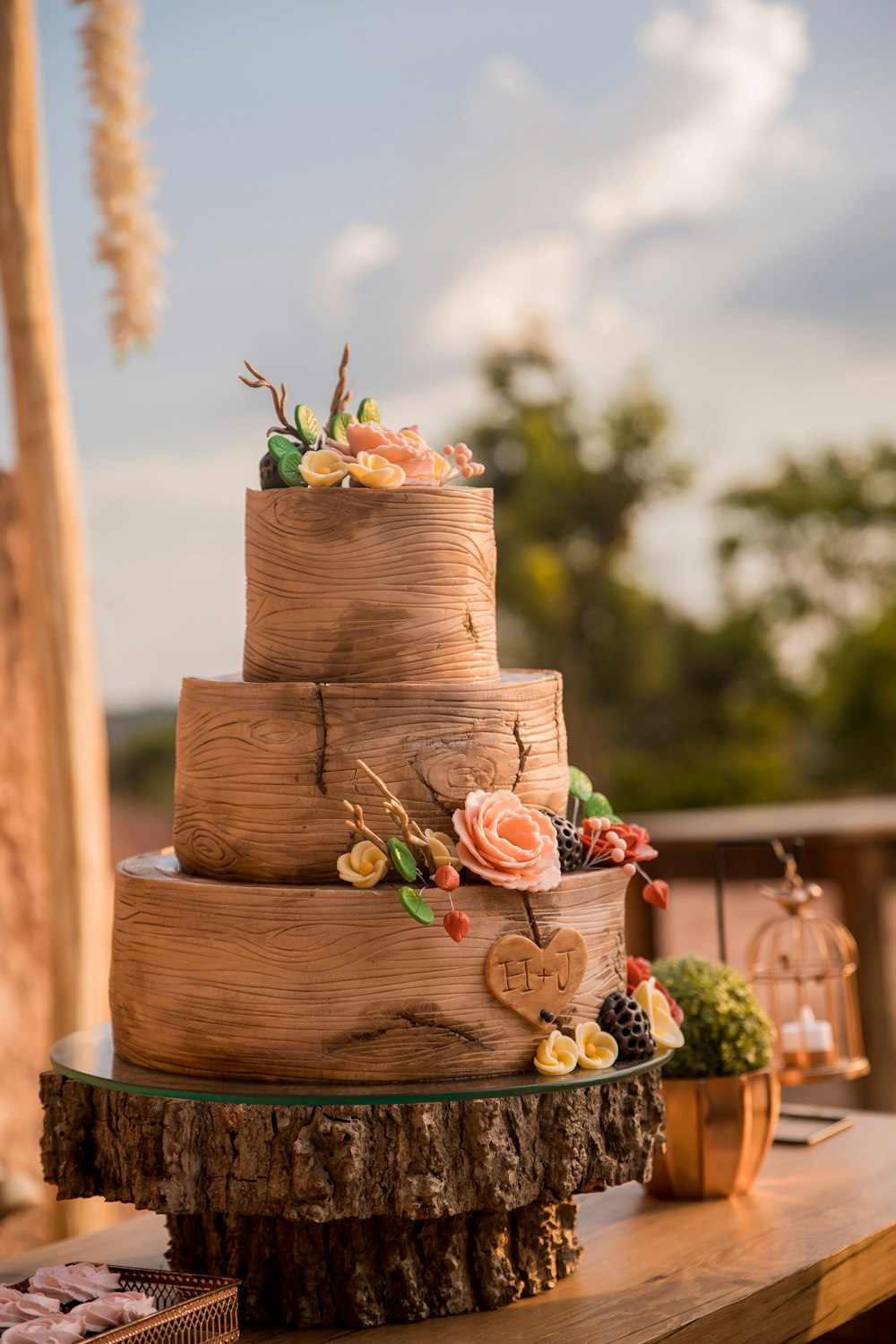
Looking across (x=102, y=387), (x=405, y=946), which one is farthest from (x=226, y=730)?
(x=102, y=387)

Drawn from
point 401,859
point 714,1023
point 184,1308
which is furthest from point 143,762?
→ point 184,1308

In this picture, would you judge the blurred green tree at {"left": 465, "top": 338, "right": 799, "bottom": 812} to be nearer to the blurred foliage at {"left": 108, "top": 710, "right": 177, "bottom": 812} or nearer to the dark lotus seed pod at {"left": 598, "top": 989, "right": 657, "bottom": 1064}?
the blurred foliage at {"left": 108, "top": 710, "right": 177, "bottom": 812}

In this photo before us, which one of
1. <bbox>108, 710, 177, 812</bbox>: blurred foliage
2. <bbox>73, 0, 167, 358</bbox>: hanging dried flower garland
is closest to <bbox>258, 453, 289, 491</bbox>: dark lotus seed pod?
<bbox>73, 0, 167, 358</bbox>: hanging dried flower garland

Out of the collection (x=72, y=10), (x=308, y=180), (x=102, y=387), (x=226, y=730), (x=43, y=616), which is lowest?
(x=226, y=730)

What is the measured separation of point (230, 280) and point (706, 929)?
9386 mm

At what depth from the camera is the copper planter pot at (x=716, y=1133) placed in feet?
8.30

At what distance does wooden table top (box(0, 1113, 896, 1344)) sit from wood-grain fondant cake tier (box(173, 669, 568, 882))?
692 mm

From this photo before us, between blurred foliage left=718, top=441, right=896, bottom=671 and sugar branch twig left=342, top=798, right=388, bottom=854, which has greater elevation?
blurred foliage left=718, top=441, right=896, bottom=671

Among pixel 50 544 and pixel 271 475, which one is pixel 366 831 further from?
pixel 50 544

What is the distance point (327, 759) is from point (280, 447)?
0.50 meters

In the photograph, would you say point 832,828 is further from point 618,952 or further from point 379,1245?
point 379,1245

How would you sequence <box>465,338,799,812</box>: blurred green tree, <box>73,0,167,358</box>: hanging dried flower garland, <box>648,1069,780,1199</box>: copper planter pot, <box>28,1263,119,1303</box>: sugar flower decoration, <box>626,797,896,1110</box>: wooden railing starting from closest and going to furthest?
1. <box>28,1263,119,1303</box>: sugar flower decoration
2. <box>648,1069,780,1199</box>: copper planter pot
3. <box>73,0,167,358</box>: hanging dried flower garland
4. <box>626,797,896,1110</box>: wooden railing
5. <box>465,338,799,812</box>: blurred green tree

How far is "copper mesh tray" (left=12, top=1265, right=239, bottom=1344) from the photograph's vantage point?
1.73m

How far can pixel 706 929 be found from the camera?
7242 mm
